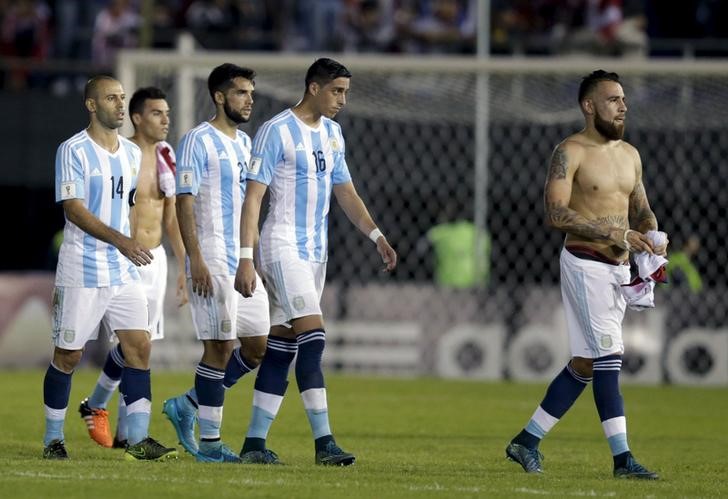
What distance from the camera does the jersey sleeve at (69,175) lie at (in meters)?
9.09

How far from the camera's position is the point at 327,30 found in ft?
76.1

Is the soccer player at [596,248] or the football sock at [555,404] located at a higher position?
the soccer player at [596,248]

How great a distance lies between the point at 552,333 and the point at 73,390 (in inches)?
222

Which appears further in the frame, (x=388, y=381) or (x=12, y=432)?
(x=388, y=381)

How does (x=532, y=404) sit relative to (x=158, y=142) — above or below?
below

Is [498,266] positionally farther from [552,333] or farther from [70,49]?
[70,49]

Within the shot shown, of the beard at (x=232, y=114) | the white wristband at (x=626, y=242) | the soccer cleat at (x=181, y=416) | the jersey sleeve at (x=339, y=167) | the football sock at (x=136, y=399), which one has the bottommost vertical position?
the soccer cleat at (x=181, y=416)

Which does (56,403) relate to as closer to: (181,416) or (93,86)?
(181,416)

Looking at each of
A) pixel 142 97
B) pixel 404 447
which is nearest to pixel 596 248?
pixel 404 447

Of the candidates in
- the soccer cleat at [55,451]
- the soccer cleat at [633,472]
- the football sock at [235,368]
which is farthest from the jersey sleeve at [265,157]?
the soccer cleat at [633,472]

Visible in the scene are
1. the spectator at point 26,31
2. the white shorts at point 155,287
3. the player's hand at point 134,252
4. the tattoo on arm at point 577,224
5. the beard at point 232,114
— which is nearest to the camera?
the tattoo on arm at point 577,224

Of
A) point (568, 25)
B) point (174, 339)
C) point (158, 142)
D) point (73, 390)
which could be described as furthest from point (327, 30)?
point (158, 142)

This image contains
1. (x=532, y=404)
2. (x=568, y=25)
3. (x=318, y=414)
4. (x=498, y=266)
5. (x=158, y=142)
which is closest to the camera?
(x=318, y=414)

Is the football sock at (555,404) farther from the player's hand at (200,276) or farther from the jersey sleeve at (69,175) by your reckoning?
the jersey sleeve at (69,175)
